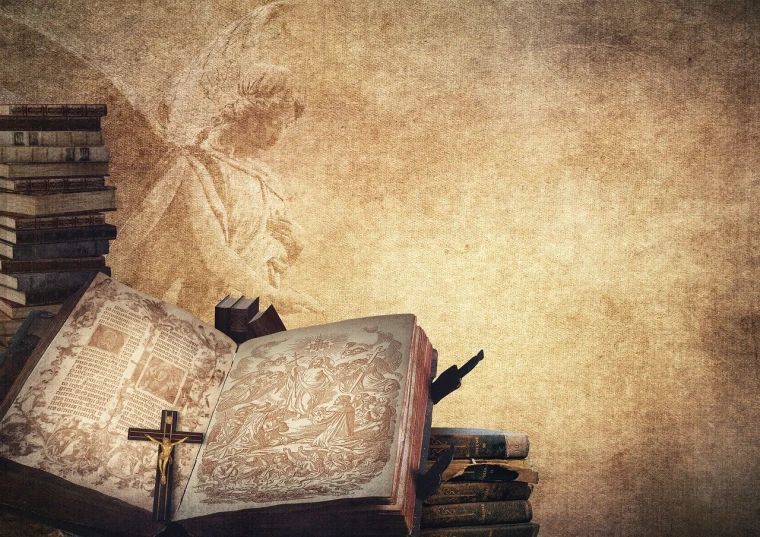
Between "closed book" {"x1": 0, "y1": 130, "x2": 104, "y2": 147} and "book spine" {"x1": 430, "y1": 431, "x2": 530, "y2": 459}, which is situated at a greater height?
"closed book" {"x1": 0, "y1": 130, "x2": 104, "y2": 147}

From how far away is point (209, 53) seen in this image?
2.57 metres

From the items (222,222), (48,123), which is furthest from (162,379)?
(222,222)

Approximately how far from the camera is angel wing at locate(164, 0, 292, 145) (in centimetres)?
256

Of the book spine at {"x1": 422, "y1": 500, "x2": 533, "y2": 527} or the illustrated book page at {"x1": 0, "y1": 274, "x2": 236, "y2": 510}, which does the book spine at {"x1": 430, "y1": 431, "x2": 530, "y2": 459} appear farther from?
the illustrated book page at {"x1": 0, "y1": 274, "x2": 236, "y2": 510}

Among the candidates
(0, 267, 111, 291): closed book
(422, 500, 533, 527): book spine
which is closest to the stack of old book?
(422, 500, 533, 527): book spine

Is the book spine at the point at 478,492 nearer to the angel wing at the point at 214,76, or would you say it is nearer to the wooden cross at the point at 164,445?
the wooden cross at the point at 164,445

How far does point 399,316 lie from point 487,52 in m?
1.09

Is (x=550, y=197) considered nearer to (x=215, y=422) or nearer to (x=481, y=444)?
(x=481, y=444)

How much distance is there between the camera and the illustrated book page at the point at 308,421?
1.46 metres

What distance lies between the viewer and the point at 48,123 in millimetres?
2100

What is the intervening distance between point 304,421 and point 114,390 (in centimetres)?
39

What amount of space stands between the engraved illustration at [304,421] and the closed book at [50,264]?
2.01ft

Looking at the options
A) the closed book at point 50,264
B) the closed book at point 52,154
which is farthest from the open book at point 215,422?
the closed book at point 52,154

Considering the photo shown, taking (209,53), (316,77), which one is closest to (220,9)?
(209,53)
